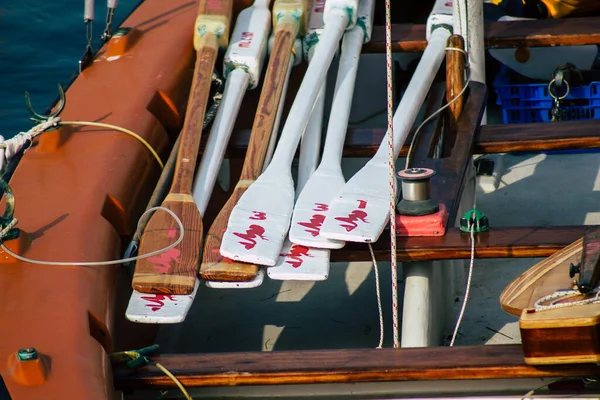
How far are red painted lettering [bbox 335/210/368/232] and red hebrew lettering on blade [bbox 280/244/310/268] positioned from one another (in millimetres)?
148

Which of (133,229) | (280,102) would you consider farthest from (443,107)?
(133,229)

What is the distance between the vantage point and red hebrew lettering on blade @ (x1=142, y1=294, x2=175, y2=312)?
3551mm

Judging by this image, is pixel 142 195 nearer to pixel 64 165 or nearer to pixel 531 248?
pixel 64 165

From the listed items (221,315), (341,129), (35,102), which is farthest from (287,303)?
(35,102)

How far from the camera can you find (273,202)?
12.9 ft

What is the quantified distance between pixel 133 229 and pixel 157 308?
53 cm

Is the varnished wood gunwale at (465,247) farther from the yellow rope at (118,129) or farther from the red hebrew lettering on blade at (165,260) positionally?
the yellow rope at (118,129)

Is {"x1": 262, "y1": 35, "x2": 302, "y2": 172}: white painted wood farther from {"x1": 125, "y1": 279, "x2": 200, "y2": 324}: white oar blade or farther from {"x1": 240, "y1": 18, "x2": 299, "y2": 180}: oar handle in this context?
{"x1": 125, "y1": 279, "x2": 200, "y2": 324}: white oar blade

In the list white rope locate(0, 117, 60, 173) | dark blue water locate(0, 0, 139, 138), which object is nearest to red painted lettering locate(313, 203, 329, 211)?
white rope locate(0, 117, 60, 173)

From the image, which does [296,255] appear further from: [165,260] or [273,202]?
[165,260]

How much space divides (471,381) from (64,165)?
169cm

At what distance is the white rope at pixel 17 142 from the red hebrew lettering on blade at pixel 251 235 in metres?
0.90

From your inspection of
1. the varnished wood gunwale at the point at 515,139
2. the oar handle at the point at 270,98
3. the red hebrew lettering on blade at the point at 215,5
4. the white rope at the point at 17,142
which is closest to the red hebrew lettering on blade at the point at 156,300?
the oar handle at the point at 270,98

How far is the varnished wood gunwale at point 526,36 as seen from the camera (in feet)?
17.1
